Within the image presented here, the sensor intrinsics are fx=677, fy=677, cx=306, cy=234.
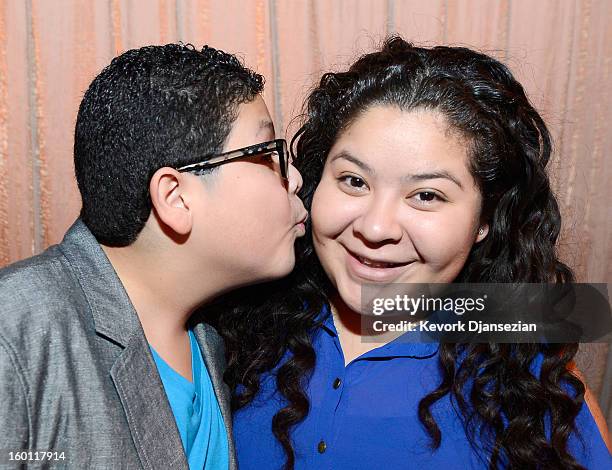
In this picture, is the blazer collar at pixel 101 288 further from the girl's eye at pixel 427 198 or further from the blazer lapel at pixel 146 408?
the girl's eye at pixel 427 198

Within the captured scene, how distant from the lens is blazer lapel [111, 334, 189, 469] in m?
1.21

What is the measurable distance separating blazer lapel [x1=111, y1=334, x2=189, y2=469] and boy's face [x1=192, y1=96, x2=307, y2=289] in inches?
9.8

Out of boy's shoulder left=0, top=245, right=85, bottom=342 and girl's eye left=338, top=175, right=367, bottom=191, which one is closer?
boy's shoulder left=0, top=245, right=85, bottom=342

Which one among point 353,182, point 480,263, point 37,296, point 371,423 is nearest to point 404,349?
point 371,423

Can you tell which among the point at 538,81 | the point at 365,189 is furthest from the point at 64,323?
the point at 538,81

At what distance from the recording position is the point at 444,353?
154cm

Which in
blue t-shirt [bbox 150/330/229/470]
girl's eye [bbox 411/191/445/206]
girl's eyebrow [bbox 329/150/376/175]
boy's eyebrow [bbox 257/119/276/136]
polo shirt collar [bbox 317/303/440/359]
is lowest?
blue t-shirt [bbox 150/330/229/470]

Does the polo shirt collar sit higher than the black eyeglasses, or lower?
lower

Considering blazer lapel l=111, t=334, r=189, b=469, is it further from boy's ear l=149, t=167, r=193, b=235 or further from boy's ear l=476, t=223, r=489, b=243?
boy's ear l=476, t=223, r=489, b=243

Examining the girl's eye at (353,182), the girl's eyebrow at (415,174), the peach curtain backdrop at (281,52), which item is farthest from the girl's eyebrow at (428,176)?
the peach curtain backdrop at (281,52)

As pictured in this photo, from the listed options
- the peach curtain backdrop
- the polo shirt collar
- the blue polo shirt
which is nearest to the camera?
the blue polo shirt

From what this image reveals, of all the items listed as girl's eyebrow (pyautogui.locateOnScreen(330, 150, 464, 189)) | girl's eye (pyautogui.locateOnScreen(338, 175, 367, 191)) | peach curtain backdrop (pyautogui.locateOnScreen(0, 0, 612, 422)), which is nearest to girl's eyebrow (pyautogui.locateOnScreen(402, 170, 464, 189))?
girl's eyebrow (pyautogui.locateOnScreen(330, 150, 464, 189))

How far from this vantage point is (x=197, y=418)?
1439 mm

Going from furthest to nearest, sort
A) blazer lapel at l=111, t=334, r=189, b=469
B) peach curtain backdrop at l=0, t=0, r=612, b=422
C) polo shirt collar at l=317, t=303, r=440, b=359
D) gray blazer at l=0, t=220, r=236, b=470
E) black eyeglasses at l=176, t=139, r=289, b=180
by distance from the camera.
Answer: peach curtain backdrop at l=0, t=0, r=612, b=422
polo shirt collar at l=317, t=303, r=440, b=359
black eyeglasses at l=176, t=139, r=289, b=180
blazer lapel at l=111, t=334, r=189, b=469
gray blazer at l=0, t=220, r=236, b=470
